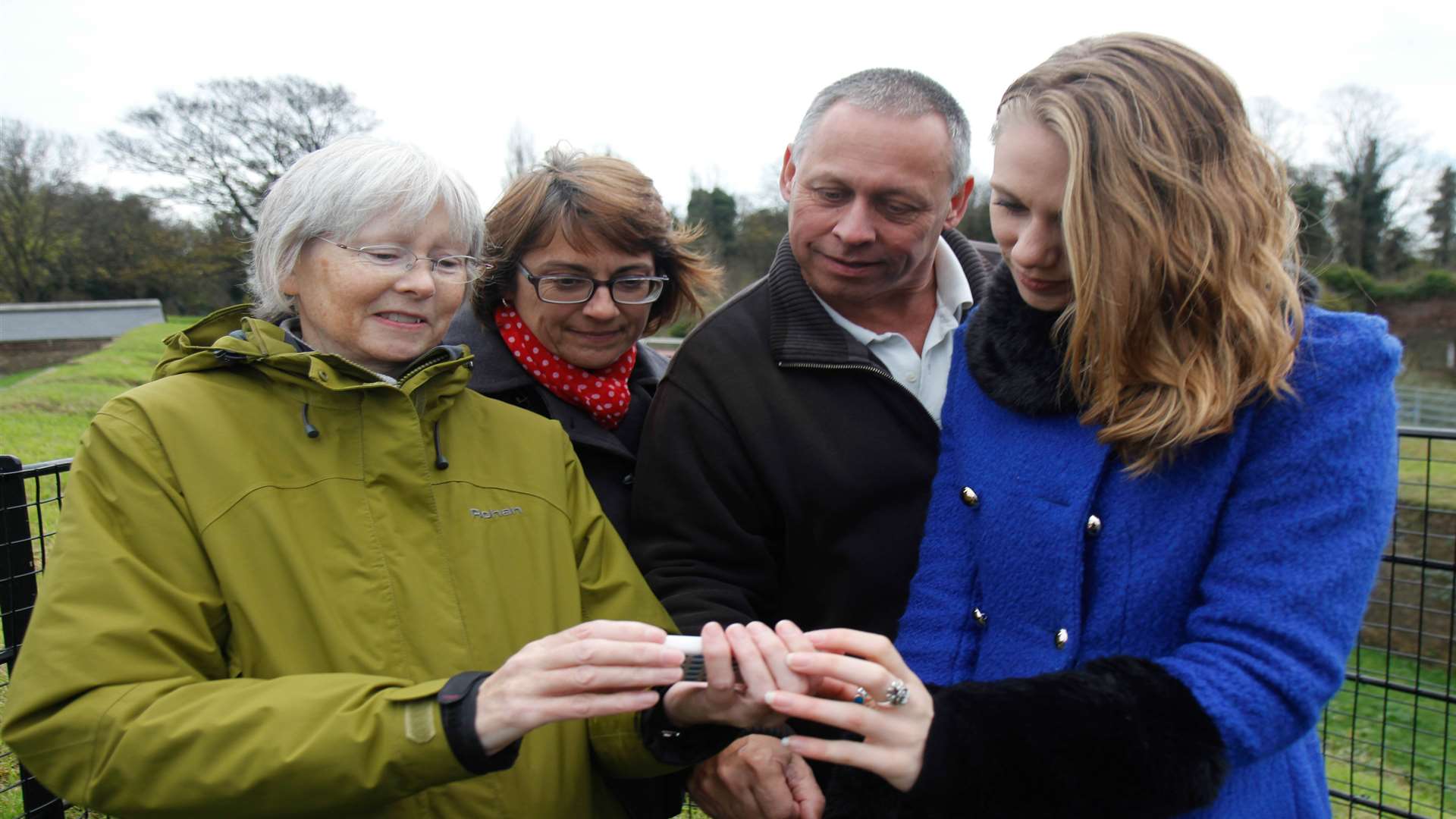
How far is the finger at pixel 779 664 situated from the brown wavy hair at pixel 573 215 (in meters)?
1.57

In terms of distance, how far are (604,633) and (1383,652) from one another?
7.53 m

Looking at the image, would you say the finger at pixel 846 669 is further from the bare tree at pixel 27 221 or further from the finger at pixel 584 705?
the bare tree at pixel 27 221

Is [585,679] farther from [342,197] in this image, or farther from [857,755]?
[342,197]

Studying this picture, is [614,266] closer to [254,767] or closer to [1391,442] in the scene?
[254,767]

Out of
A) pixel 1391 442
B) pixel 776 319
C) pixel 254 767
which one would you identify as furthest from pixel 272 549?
pixel 1391 442

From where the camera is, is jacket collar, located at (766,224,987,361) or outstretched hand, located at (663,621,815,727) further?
jacket collar, located at (766,224,987,361)

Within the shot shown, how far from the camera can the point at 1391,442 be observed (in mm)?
1630

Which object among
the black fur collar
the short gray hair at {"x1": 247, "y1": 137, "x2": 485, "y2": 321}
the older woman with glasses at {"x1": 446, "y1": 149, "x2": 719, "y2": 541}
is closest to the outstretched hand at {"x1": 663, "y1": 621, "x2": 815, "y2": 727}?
the black fur collar

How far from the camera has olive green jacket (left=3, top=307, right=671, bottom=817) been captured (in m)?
1.59

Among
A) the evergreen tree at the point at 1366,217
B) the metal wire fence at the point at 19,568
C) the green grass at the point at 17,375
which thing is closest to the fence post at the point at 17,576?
the metal wire fence at the point at 19,568

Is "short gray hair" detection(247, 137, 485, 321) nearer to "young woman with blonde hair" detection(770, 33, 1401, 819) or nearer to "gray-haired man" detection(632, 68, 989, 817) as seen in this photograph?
"gray-haired man" detection(632, 68, 989, 817)

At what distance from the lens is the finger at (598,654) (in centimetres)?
165

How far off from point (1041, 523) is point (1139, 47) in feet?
2.98

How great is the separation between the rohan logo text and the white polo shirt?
1067 millimetres
